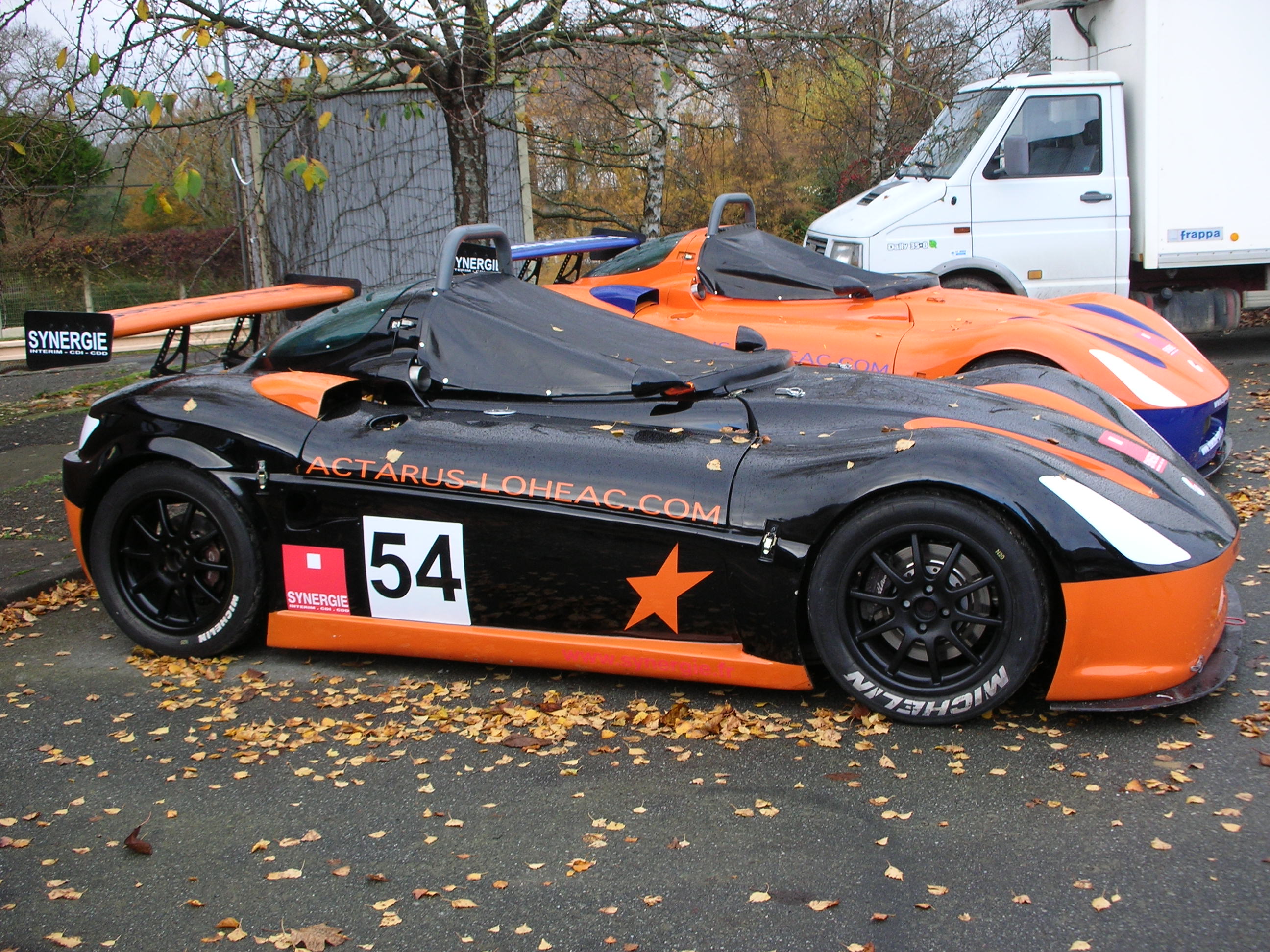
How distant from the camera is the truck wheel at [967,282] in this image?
30.8ft

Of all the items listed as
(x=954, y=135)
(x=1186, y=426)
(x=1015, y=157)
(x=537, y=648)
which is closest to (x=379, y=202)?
(x=954, y=135)

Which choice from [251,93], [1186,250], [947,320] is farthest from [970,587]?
[1186,250]

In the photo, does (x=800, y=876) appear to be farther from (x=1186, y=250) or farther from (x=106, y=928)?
(x=1186, y=250)

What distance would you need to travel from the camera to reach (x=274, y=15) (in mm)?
6992

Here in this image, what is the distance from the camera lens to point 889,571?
3422mm

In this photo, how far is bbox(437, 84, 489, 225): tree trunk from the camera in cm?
791

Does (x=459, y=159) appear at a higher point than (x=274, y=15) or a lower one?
lower

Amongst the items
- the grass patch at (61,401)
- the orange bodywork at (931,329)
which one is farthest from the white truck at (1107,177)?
the grass patch at (61,401)

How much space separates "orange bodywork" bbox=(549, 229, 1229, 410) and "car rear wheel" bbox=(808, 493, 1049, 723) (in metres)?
2.43

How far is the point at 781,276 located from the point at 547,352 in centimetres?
285

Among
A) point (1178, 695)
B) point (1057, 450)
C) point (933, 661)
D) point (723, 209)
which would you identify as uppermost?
point (723, 209)

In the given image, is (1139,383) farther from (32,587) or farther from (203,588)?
(32,587)

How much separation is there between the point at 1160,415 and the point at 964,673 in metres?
2.77

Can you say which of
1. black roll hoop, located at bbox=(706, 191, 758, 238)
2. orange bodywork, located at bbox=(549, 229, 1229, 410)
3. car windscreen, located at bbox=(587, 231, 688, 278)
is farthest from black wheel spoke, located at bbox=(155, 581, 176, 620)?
black roll hoop, located at bbox=(706, 191, 758, 238)
